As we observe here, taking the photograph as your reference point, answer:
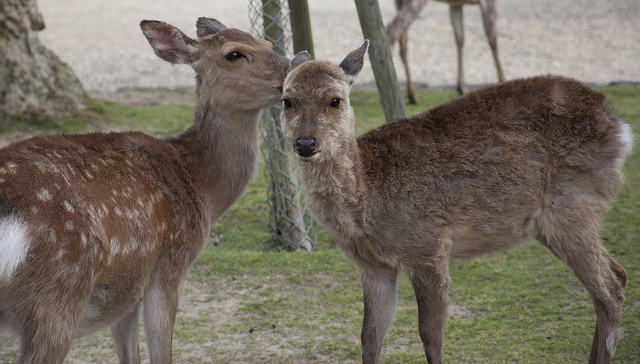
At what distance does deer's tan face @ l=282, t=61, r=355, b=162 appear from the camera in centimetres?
366

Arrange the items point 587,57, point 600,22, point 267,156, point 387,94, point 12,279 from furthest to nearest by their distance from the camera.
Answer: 1. point 600,22
2. point 587,57
3. point 267,156
4. point 387,94
5. point 12,279

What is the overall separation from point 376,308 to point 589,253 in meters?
1.30

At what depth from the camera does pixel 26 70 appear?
27.5ft

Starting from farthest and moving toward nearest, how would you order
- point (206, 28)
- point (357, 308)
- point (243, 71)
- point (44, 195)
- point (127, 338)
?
point (357, 308) → point (206, 28) → point (243, 71) → point (127, 338) → point (44, 195)

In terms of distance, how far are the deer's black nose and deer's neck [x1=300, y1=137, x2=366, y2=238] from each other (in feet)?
0.89

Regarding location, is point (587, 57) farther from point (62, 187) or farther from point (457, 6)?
point (62, 187)

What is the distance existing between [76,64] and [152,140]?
11.0 metres

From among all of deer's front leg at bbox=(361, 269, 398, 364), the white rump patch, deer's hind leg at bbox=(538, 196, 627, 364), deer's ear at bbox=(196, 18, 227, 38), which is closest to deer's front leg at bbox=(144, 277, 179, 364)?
the white rump patch

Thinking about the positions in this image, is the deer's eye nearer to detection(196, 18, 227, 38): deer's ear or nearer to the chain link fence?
detection(196, 18, 227, 38): deer's ear

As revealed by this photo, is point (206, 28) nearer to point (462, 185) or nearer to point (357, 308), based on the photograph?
point (462, 185)

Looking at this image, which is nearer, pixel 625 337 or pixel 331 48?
pixel 625 337

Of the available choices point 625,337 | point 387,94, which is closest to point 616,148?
point 625,337

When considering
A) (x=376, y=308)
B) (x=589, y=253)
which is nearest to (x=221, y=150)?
(x=376, y=308)

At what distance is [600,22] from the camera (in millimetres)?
15695
